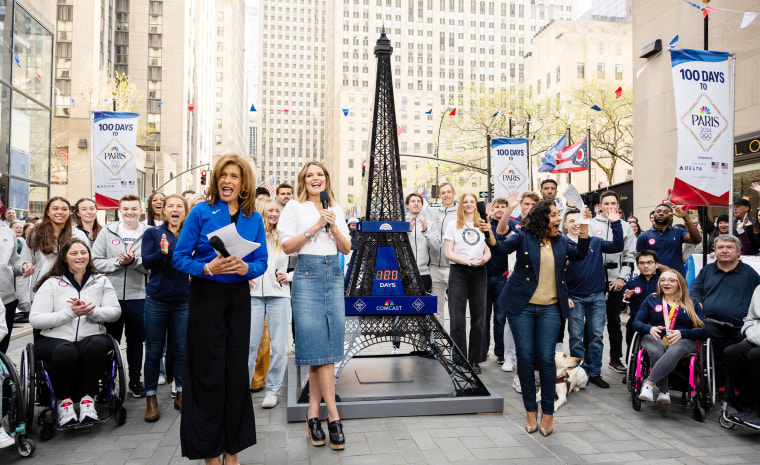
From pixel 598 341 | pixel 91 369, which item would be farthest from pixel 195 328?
pixel 598 341

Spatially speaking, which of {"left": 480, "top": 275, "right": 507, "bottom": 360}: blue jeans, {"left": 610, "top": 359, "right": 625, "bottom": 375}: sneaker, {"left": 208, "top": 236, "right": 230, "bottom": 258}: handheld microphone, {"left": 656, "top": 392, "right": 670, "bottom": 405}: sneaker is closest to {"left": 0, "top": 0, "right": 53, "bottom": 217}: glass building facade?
{"left": 480, "top": 275, "right": 507, "bottom": 360}: blue jeans

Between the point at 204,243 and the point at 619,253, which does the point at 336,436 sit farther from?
the point at 619,253

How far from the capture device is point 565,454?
4586 mm

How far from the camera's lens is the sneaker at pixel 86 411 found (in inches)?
195

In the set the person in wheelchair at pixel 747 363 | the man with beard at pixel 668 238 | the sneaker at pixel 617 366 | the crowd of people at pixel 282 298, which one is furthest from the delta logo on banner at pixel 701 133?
the person in wheelchair at pixel 747 363

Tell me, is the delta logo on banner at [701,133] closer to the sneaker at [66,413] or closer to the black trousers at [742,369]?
the black trousers at [742,369]

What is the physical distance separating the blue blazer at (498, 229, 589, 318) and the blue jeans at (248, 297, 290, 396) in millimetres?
2495

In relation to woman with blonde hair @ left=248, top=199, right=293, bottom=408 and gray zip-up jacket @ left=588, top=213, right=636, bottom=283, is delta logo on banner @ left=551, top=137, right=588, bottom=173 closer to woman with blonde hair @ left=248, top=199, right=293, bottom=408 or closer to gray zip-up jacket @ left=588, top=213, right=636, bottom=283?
gray zip-up jacket @ left=588, top=213, right=636, bottom=283

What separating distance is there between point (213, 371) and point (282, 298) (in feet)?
8.08

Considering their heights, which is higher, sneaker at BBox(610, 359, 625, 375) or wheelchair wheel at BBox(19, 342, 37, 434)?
wheelchair wheel at BBox(19, 342, 37, 434)

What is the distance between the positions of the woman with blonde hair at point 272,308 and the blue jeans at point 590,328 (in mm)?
3524

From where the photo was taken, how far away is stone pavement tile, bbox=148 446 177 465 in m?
4.39

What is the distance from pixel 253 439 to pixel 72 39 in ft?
176

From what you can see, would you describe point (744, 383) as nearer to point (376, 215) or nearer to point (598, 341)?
point (598, 341)
